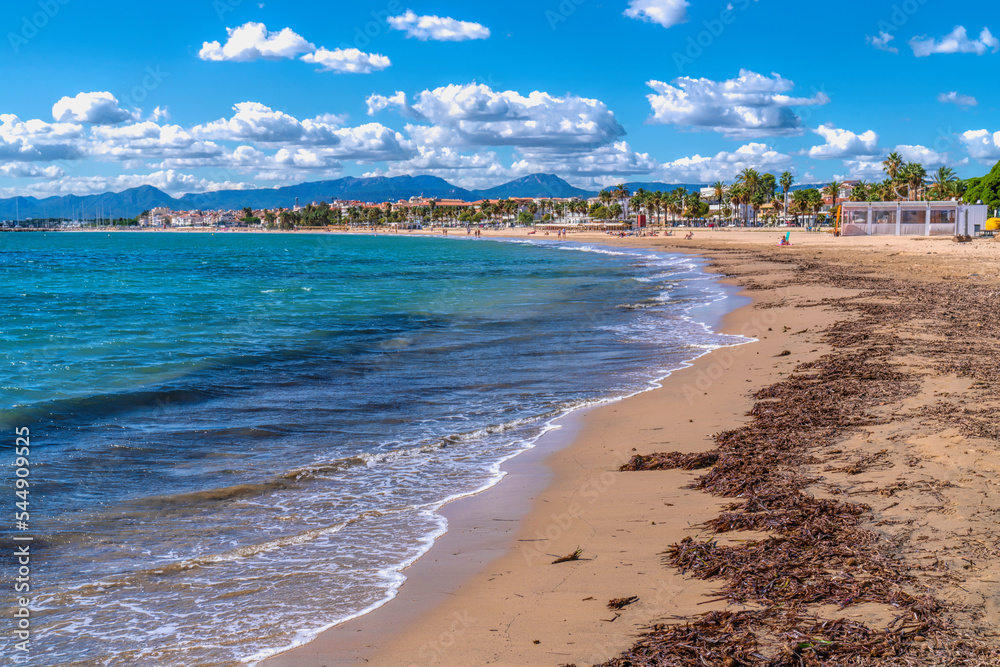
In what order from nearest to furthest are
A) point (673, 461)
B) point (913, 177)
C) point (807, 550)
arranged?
point (807, 550), point (673, 461), point (913, 177)

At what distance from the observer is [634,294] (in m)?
30.6

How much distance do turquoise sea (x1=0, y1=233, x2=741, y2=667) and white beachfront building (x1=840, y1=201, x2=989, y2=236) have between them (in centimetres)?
5454

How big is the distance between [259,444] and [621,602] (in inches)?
246

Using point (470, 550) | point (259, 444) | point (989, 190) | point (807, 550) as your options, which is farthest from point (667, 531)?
point (989, 190)

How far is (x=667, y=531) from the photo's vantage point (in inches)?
223

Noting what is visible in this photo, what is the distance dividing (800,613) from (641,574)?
1.14 meters

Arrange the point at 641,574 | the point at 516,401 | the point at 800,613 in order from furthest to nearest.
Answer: the point at 516,401
the point at 641,574
the point at 800,613

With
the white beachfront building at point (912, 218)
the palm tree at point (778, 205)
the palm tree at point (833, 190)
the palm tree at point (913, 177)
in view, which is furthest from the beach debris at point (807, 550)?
the palm tree at point (778, 205)

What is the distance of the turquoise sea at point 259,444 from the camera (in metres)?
4.97

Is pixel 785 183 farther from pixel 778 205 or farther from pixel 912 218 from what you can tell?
pixel 912 218

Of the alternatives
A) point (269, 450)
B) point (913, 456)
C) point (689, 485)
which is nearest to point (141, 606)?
point (269, 450)

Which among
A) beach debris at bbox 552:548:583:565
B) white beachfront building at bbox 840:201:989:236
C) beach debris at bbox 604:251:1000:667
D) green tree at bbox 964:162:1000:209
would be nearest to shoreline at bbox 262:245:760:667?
beach debris at bbox 552:548:583:565

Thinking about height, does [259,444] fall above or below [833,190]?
below

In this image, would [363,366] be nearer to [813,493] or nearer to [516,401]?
[516,401]
